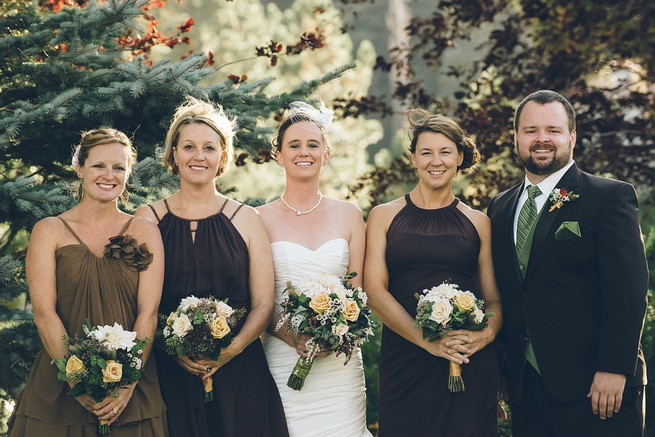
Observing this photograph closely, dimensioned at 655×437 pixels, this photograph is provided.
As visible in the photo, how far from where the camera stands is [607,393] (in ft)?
15.3

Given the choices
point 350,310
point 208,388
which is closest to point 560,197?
point 350,310

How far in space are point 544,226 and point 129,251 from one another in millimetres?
2538

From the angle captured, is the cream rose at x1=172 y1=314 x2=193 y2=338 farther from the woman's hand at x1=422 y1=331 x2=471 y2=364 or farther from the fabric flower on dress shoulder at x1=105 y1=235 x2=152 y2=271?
the woman's hand at x1=422 y1=331 x2=471 y2=364

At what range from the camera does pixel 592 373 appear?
481cm

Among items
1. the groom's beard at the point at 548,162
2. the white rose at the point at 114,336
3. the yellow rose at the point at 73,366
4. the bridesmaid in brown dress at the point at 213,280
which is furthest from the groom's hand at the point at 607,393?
the yellow rose at the point at 73,366

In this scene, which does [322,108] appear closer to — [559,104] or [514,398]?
[559,104]

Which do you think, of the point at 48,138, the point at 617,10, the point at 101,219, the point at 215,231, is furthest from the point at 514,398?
the point at 617,10

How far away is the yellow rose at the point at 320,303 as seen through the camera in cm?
476

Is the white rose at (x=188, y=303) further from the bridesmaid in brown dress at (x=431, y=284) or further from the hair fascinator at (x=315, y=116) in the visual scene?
the hair fascinator at (x=315, y=116)

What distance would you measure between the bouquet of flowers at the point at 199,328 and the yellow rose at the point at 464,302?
1.36 m

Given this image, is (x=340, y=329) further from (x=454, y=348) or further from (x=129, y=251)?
(x=129, y=251)

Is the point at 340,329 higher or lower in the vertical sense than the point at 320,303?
lower

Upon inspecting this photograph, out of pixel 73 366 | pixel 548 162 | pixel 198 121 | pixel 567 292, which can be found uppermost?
pixel 198 121

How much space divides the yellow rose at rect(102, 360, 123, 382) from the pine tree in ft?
4.93
